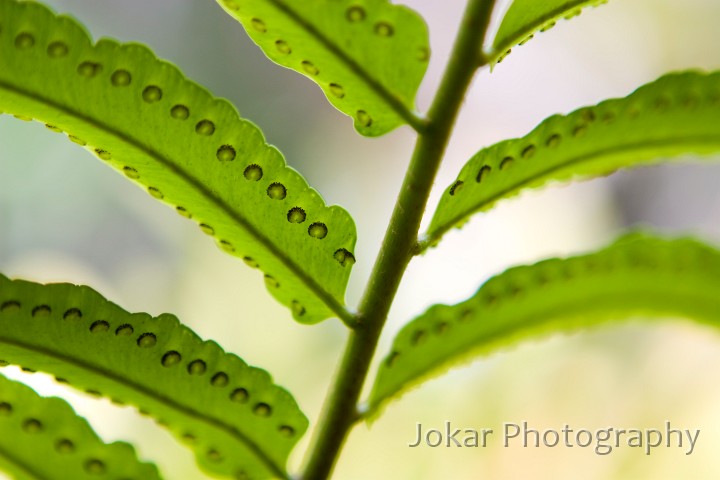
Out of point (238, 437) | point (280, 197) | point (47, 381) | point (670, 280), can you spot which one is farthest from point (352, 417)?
point (47, 381)

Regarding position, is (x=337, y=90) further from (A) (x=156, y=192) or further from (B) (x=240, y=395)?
(B) (x=240, y=395)

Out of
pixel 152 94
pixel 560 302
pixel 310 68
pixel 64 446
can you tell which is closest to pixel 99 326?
pixel 64 446

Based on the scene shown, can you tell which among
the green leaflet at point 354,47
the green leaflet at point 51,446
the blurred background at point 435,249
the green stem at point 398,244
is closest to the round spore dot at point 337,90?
the green leaflet at point 354,47

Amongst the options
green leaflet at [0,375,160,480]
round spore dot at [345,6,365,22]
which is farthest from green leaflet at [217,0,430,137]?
green leaflet at [0,375,160,480]

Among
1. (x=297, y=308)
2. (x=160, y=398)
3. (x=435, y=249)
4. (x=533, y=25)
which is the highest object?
(x=435, y=249)

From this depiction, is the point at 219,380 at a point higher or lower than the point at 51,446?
higher

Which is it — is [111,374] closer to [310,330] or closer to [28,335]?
[28,335]

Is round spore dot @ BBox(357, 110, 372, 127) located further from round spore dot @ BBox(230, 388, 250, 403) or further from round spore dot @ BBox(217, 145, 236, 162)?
round spore dot @ BBox(230, 388, 250, 403)

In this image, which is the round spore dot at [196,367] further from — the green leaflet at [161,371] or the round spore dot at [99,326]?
the round spore dot at [99,326]
